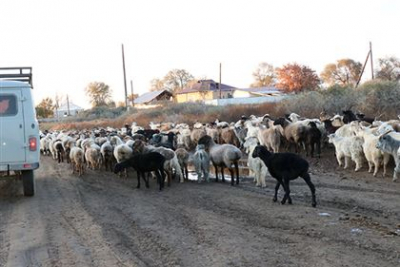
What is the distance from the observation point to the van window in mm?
11250

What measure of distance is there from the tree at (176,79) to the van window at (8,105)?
10018 centimetres

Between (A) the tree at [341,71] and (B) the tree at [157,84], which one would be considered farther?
(B) the tree at [157,84]

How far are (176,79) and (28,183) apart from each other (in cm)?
10269

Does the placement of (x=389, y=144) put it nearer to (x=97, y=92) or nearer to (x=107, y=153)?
(x=107, y=153)

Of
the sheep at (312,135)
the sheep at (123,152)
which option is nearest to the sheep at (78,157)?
the sheep at (123,152)

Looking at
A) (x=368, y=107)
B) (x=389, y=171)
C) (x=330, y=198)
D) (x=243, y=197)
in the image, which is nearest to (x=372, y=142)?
(x=389, y=171)

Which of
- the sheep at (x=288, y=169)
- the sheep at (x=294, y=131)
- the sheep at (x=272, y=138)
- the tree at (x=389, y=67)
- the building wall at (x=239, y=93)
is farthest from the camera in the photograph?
the building wall at (x=239, y=93)

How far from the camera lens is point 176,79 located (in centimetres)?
11381

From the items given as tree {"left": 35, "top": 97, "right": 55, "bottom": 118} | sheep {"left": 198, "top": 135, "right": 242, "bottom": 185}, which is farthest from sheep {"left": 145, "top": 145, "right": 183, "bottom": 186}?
tree {"left": 35, "top": 97, "right": 55, "bottom": 118}

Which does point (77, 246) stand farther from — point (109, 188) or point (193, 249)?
point (109, 188)

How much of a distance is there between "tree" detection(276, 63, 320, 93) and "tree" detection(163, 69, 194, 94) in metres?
48.4

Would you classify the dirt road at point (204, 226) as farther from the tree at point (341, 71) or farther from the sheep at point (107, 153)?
the tree at point (341, 71)

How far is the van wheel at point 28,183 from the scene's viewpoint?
38.9ft

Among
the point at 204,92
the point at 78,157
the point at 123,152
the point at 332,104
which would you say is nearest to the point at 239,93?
the point at 204,92
